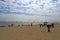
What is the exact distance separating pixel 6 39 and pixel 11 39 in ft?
0.61

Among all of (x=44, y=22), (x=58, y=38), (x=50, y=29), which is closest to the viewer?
(x=58, y=38)

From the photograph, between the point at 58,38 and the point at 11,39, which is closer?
the point at 11,39

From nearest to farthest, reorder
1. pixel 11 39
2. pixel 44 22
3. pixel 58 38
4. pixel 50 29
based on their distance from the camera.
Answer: pixel 11 39, pixel 58 38, pixel 50 29, pixel 44 22

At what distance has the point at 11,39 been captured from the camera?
5.22m

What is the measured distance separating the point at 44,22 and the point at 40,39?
6797 millimetres

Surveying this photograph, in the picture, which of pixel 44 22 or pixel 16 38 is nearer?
pixel 16 38

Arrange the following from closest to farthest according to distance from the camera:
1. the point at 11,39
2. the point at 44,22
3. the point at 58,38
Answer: the point at 11,39, the point at 58,38, the point at 44,22


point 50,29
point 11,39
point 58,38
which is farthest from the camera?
point 50,29

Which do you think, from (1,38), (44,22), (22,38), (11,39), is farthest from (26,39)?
(44,22)

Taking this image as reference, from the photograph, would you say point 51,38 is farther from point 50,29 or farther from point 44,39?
point 50,29

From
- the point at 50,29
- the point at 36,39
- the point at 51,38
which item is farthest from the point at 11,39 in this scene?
the point at 50,29

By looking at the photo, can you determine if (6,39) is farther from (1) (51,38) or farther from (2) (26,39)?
(1) (51,38)

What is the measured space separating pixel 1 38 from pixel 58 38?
A: 221cm

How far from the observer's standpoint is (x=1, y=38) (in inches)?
214
